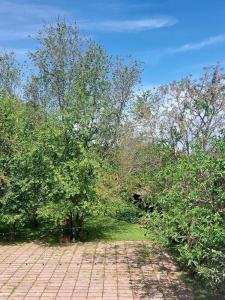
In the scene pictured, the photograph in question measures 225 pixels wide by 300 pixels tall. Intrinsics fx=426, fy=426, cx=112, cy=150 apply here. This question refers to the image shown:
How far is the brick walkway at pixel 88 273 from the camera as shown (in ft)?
26.6

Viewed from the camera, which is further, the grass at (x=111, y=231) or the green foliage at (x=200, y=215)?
the grass at (x=111, y=231)

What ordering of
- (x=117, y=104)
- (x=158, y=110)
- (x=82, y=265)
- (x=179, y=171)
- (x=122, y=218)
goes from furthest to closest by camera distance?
(x=117, y=104) < (x=122, y=218) < (x=158, y=110) < (x=82, y=265) < (x=179, y=171)

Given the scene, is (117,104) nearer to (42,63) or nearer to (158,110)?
(42,63)

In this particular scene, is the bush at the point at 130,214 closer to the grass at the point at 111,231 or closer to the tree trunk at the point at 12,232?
the grass at the point at 111,231

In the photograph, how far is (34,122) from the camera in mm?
15477

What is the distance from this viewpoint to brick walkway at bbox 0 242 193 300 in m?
8.12

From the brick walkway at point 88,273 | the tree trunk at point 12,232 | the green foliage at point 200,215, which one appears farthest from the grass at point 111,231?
the green foliage at point 200,215

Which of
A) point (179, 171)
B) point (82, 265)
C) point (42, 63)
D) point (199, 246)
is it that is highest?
point (42, 63)

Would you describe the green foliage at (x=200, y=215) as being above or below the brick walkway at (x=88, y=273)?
→ above

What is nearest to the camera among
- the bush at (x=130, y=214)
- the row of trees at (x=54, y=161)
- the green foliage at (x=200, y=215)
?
the green foliage at (x=200, y=215)

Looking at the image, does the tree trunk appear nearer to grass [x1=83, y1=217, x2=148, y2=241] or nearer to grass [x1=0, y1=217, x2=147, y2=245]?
grass [x1=0, y1=217, x2=147, y2=245]

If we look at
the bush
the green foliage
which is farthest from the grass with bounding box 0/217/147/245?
the green foliage

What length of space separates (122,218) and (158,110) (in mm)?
4796

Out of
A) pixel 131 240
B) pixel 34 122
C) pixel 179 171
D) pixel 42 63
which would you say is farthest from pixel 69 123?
pixel 42 63
